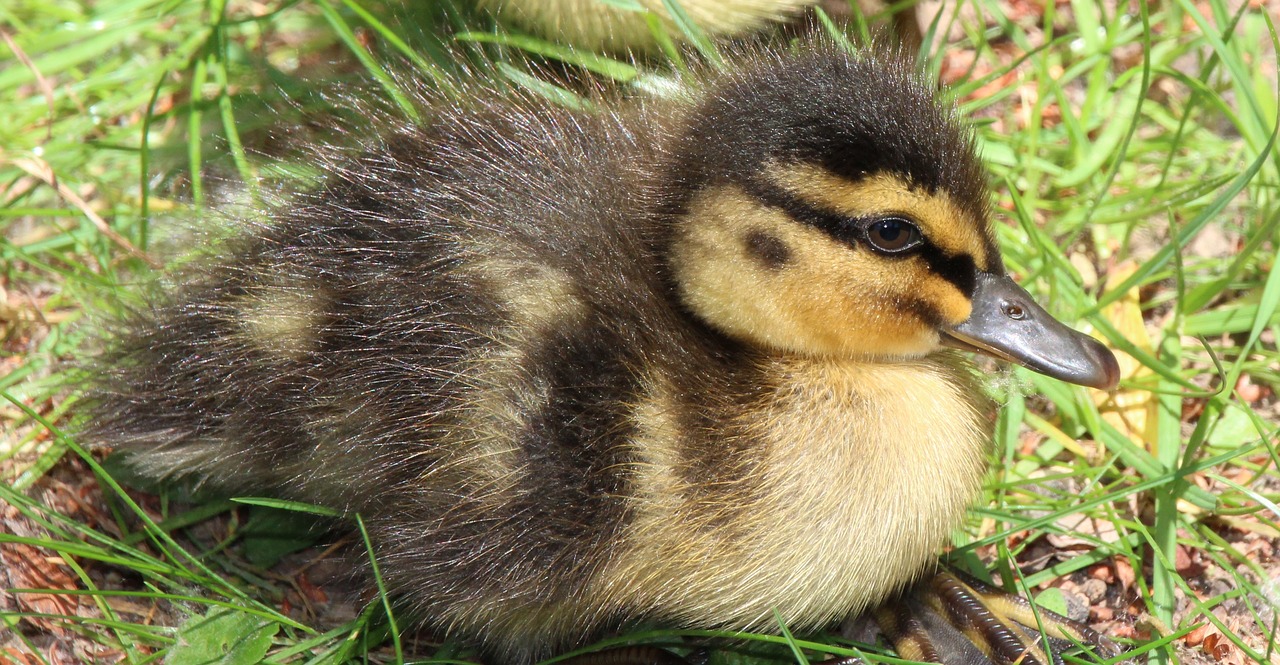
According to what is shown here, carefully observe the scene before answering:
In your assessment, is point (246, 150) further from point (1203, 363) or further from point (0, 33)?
point (1203, 363)

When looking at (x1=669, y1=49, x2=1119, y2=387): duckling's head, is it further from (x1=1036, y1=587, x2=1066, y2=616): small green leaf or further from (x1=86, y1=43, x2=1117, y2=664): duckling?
(x1=1036, y1=587, x2=1066, y2=616): small green leaf

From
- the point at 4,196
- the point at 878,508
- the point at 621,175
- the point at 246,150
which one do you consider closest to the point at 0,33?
the point at 4,196

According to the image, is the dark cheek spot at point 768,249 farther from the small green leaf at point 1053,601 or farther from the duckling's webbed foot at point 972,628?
the small green leaf at point 1053,601

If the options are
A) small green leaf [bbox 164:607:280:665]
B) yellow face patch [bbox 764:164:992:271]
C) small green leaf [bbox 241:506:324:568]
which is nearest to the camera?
yellow face patch [bbox 764:164:992:271]

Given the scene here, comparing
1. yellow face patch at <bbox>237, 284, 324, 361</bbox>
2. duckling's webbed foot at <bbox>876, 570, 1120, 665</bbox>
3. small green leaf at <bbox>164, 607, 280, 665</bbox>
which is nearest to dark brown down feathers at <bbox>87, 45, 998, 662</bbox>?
yellow face patch at <bbox>237, 284, 324, 361</bbox>

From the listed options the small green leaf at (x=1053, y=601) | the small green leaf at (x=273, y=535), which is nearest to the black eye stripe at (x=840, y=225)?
the small green leaf at (x=1053, y=601)

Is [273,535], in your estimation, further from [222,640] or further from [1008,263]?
[1008,263]

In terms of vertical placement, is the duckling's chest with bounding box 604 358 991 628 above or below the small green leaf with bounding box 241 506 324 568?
above
